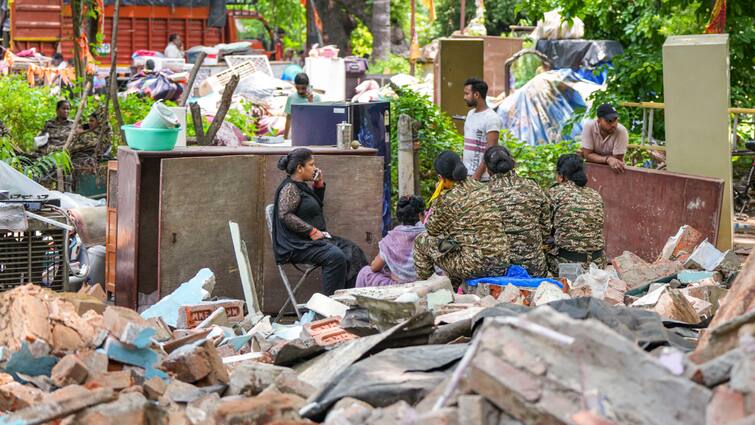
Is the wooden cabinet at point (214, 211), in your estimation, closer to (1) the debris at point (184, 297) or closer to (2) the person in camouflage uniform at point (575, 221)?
(1) the debris at point (184, 297)

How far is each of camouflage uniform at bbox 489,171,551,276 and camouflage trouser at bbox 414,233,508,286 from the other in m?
0.30

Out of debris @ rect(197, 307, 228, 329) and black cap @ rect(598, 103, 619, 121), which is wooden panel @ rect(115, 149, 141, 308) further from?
black cap @ rect(598, 103, 619, 121)

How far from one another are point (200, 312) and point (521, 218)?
7.96ft

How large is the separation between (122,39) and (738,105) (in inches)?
818

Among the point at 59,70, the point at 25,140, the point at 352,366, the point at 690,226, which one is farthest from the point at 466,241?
the point at 59,70

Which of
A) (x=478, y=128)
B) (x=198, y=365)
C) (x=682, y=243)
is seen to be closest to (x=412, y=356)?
(x=198, y=365)

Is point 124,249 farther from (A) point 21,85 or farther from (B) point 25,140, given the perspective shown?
(A) point 21,85

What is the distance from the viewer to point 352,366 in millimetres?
5223

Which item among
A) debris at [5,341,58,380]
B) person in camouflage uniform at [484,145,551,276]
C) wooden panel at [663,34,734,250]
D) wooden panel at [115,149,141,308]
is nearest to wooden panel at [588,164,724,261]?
wooden panel at [663,34,734,250]

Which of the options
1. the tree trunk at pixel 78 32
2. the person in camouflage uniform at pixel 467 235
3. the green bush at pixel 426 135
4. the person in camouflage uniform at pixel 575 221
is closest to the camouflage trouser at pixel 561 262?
the person in camouflage uniform at pixel 575 221

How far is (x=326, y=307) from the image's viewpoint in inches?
302

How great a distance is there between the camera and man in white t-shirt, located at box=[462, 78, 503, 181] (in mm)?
10680

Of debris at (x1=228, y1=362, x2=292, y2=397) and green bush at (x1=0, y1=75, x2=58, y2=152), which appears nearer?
debris at (x1=228, y1=362, x2=292, y2=397)

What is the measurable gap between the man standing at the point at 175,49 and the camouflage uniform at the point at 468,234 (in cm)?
2157
